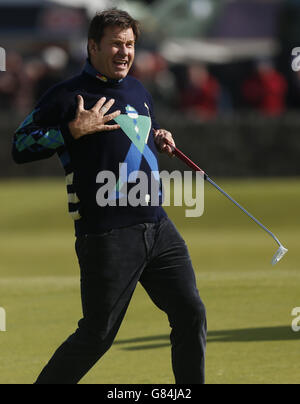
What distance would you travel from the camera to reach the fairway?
23.9 feet

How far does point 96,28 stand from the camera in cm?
592

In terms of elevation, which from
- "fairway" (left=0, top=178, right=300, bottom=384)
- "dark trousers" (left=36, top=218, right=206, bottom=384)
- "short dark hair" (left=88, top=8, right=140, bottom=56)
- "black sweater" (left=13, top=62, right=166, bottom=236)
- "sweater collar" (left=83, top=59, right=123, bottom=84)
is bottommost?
"fairway" (left=0, top=178, right=300, bottom=384)

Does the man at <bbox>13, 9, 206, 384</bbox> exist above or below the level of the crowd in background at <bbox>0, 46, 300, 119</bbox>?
above

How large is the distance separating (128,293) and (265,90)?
52.4 feet

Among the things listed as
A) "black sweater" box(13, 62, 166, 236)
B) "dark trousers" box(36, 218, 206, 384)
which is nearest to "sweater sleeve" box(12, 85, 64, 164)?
"black sweater" box(13, 62, 166, 236)

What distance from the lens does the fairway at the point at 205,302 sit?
7.28 m

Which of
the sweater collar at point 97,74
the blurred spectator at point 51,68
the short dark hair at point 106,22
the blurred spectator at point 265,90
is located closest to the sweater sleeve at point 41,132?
the sweater collar at point 97,74

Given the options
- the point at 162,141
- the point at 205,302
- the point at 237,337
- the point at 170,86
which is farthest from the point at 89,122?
the point at 170,86

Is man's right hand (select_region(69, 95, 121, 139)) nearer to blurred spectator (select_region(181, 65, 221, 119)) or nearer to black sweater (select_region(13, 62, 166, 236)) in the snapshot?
black sweater (select_region(13, 62, 166, 236))

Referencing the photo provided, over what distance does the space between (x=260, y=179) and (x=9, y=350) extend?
43.0 feet

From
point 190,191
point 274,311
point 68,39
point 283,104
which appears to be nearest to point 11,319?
point 274,311

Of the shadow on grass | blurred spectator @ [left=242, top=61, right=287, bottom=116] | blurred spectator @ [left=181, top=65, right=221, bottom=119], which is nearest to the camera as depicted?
the shadow on grass

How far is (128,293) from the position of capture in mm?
5863

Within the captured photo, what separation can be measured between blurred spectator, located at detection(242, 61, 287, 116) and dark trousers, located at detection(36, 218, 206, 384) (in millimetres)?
15268
